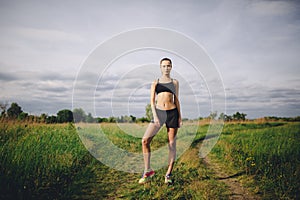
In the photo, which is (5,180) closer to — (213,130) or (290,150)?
(290,150)

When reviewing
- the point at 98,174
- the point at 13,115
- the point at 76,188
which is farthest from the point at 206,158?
the point at 13,115

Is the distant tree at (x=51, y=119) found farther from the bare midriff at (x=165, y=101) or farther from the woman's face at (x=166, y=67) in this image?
the woman's face at (x=166, y=67)

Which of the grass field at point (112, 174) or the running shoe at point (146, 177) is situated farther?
the running shoe at point (146, 177)

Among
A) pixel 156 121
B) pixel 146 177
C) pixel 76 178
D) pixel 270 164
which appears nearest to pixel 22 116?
pixel 76 178

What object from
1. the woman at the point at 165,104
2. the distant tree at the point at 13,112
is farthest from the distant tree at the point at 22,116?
the woman at the point at 165,104

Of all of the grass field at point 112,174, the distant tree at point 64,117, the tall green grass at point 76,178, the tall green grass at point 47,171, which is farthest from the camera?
the distant tree at point 64,117

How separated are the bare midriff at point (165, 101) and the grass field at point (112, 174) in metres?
1.98

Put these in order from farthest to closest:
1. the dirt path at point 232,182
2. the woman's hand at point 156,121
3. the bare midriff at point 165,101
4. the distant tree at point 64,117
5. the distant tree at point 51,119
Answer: the distant tree at point 64,117, the distant tree at point 51,119, the bare midriff at point 165,101, the woman's hand at point 156,121, the dirt path at point 232,182

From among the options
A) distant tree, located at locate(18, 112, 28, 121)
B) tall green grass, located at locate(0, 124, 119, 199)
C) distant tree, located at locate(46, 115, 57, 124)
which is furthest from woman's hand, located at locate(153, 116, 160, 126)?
distant tree, located at locate(46, 115, 57, 124)

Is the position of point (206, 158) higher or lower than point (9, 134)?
lower

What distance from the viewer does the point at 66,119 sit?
13320 millimetres

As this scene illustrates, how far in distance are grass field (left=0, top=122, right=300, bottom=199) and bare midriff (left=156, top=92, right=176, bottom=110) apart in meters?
1.98

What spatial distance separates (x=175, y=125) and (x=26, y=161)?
3.70m

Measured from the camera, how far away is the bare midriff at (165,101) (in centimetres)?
652
